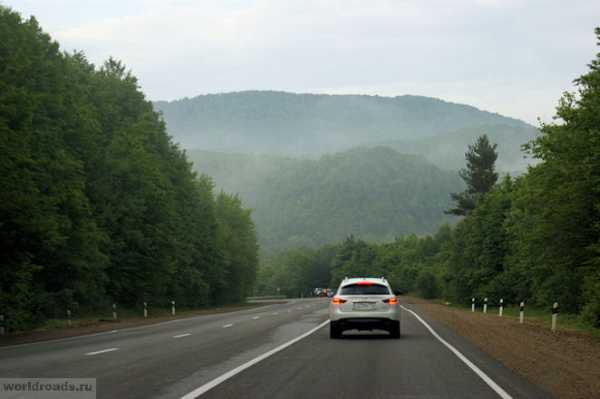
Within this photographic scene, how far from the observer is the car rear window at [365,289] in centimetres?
2325

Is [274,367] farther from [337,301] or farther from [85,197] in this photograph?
[85,197]

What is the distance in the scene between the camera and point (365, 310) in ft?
74.6

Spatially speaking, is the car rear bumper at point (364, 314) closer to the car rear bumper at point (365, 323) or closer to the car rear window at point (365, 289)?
the car rear bumper at point (365, 323)

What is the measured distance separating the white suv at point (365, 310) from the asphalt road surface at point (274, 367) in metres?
0.47

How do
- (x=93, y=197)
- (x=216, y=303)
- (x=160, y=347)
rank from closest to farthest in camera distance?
1. (x=160, y=347)
2. (x=93, y=197)
3. (x=216, y=303)

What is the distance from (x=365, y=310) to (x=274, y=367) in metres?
8.15

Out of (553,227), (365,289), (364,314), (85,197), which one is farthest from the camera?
(85,197)

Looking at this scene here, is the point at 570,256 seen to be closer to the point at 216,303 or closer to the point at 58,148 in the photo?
the point at 58,148

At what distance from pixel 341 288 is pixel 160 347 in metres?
5.77

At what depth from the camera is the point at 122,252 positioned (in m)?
54.2

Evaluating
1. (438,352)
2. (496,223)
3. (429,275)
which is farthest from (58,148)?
(429,275)
